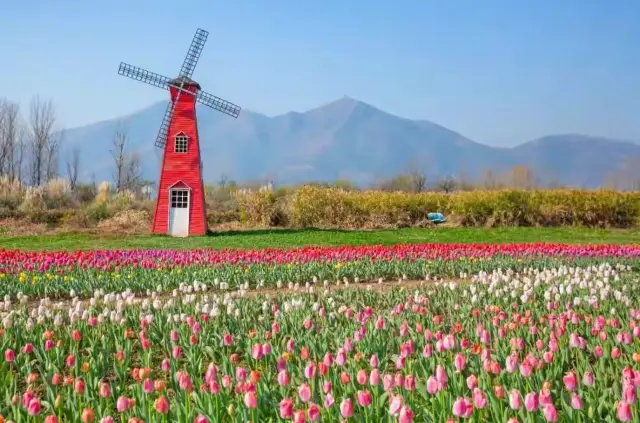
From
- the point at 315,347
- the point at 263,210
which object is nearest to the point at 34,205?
the point at 263,210

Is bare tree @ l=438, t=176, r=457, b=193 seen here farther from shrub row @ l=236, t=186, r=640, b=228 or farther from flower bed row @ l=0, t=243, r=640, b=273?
flower bed row @ l=0, t=243, r=640, b=273

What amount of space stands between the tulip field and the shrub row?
16783 millimetres

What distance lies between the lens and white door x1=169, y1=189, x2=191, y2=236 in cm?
2464

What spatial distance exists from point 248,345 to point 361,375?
2.01 meters

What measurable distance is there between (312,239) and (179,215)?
552 centimetres

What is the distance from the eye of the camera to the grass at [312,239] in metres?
20.4

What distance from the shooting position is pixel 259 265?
38.6 feet

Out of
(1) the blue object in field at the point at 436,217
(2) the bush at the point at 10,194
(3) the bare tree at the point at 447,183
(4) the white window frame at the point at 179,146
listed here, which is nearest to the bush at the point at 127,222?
(4) the white window frame at the point at 179,146

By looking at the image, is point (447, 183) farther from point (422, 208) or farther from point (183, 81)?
point (183, 81)

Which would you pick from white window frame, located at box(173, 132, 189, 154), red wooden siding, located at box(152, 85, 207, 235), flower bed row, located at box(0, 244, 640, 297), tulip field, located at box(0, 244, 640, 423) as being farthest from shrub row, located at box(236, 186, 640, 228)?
tulip field, located at box(0, 244, 640, 423)

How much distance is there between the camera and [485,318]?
6.64m

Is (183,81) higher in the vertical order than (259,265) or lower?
higher

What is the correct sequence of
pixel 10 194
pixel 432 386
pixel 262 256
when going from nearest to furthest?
pixel 432 386 → pixel 262 256 → pixel 10 194

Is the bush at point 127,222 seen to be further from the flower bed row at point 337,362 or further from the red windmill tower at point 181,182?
the flower bed row at point 337,362
